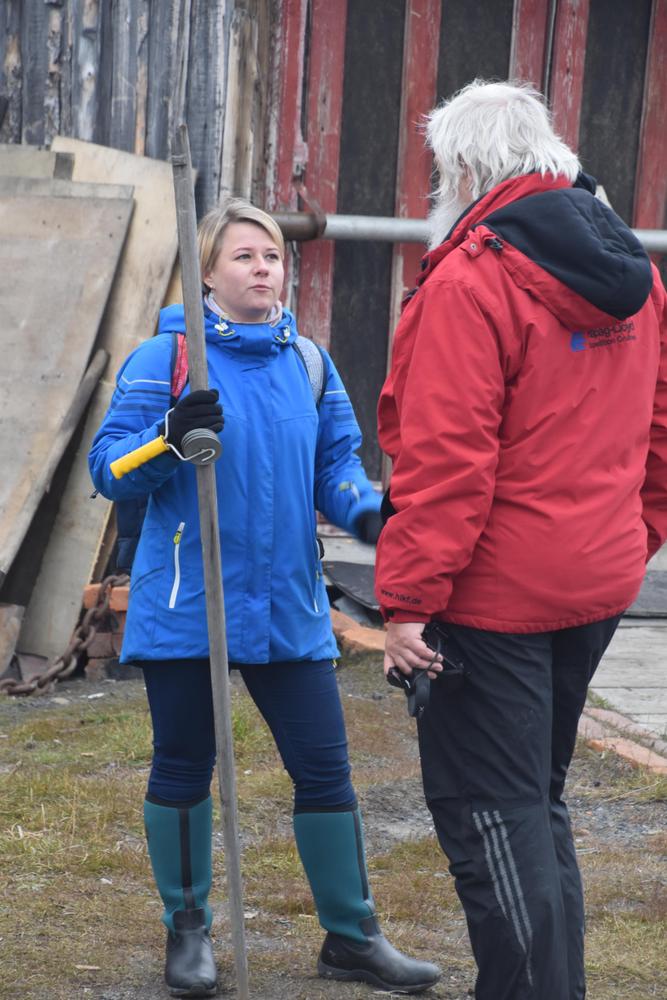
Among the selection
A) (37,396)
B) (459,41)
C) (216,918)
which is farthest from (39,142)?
(216,918)

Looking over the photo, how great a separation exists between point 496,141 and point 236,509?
1099 millimetres

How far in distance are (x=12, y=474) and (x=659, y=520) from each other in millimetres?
4185

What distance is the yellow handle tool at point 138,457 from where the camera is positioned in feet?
10.4

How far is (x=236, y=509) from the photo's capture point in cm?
341

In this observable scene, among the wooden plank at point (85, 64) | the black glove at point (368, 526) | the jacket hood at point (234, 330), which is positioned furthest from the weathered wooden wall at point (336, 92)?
the black glove at point (368, 526)

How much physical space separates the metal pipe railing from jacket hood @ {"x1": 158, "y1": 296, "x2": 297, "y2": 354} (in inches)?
155

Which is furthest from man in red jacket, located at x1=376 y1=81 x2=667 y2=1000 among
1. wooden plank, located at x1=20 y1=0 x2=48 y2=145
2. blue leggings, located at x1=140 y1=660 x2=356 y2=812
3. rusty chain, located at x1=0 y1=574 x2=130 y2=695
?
wooden plank, located at x1=20 y1=0 x2=48 y2=145

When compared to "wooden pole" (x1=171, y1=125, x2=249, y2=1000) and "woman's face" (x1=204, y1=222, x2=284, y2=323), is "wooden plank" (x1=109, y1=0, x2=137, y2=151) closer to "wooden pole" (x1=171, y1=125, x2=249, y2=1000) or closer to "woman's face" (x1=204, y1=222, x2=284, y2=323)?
"woman's face" (x1=204, y1=222, x2=284, y2=323)

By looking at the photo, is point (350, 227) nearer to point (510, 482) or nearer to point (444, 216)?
point (444, 216)

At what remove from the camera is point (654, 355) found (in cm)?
303

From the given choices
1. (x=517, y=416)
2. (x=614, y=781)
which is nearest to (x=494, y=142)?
(x=517, y=416)

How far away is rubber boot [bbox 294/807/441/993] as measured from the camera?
3.50 m

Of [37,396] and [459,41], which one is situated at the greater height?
[459,41]

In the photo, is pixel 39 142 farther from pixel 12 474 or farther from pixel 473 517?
pixel 473 517
